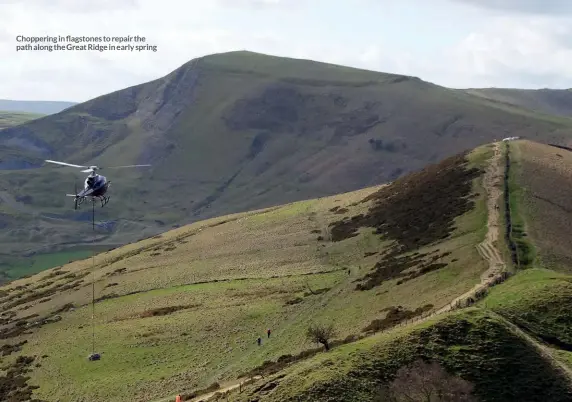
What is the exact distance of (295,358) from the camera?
187 feet

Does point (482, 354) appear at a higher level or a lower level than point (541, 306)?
lower

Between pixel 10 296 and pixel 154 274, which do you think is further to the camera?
pixel 10 296

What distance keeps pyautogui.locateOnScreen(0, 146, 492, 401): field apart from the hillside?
0.99 feet

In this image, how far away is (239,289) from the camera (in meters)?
89.9

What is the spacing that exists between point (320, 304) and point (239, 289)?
16.7 metres

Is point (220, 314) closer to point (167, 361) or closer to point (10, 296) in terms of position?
point (167, 361)

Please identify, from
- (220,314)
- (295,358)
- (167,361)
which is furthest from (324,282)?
(295,358)

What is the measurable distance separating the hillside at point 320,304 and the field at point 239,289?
301 millimetres

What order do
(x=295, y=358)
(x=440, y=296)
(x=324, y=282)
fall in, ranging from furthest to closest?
(x=324, y=282), (x=440, y=296), (x=295, y=358)

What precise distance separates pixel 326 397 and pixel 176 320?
137 feet

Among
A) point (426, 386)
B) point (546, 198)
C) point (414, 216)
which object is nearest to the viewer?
point (426, 386)

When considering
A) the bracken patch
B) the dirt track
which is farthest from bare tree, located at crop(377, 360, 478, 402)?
the bracken patch

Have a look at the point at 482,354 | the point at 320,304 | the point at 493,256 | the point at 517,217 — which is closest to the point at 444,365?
the point at 482,354

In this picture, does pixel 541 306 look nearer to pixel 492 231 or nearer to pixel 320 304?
pixel 492 231
